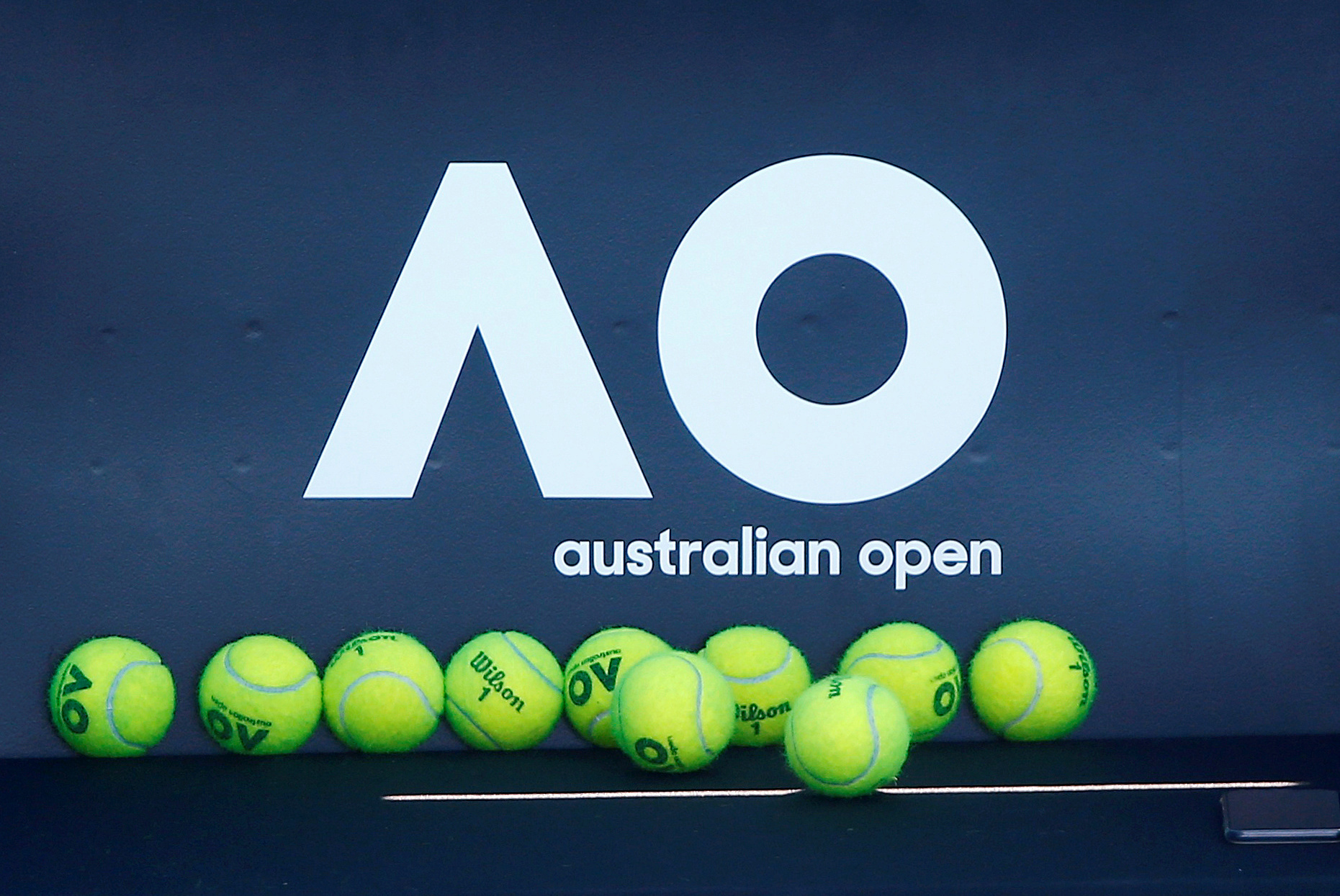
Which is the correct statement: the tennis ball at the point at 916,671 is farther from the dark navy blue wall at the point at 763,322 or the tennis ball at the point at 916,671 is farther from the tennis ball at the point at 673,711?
the tennis ball at the point at 673,711

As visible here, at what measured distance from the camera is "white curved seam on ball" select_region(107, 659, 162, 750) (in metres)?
3.84

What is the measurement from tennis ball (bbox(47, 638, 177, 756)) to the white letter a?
24.3 inches

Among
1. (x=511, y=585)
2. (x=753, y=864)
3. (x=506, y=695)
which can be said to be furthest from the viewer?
(x=511, y=585)

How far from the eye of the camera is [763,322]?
418 centimetres

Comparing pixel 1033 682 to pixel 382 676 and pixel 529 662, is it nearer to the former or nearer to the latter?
pixel 529 662

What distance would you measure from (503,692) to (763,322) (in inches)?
46.7

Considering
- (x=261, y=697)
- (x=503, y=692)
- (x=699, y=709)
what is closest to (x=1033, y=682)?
(x=699, y=709)

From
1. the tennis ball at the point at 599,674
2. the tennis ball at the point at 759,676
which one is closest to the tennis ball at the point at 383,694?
the tennis ball at the point at 599,674

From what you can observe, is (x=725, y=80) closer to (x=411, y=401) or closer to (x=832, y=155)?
(x=832, y=155)

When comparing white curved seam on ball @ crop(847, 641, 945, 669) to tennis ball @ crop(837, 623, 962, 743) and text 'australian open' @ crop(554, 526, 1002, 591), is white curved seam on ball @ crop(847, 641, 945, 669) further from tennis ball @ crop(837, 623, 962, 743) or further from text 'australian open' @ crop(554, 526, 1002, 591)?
text 'australian open' @ crop(554, 526, 1002, 591)

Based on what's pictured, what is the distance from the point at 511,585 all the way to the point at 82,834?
129cm

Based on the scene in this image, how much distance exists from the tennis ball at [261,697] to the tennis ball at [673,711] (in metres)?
0.82

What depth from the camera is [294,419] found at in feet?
13.5

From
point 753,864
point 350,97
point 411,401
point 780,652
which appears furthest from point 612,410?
point 753,864
